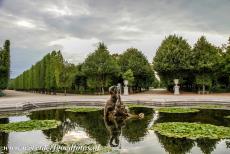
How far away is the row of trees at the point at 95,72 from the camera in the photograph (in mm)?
51469

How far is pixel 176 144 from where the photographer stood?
40.5 ft

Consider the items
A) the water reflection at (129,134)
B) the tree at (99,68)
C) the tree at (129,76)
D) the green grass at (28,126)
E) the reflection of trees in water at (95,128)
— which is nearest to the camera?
the water reflection at (129,134)

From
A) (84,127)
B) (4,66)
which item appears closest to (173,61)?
(4,66)

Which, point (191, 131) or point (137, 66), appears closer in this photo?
point (191, 131)

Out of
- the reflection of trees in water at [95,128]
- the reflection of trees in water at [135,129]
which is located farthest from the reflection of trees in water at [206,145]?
the reflection of trees in water at [95,128]

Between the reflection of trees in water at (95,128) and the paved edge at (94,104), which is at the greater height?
the paved edge at (94,104)

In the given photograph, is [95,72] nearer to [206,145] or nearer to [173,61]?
[173,61]

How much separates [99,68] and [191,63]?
15.8 m

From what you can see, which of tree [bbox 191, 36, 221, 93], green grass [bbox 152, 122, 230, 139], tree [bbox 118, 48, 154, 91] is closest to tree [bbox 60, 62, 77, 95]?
tree [bbox 118, 48, 154, 91]

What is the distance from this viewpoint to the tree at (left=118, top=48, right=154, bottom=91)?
57.1m

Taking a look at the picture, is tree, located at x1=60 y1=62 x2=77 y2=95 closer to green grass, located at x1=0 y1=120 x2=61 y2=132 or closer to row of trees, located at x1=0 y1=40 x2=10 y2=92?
row of trees, located at x1=0 y1=40 x2=10 y2=92

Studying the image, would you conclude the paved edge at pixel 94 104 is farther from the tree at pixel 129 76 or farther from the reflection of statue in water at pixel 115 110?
the tree at pixel 129 76

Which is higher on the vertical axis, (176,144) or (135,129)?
(135,129)

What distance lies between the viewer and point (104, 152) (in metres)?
11.0
